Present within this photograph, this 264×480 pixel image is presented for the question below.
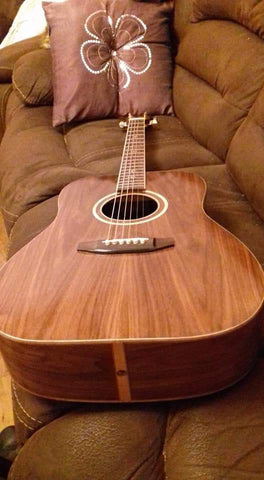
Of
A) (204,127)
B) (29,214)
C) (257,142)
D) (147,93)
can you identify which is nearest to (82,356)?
(29,214)

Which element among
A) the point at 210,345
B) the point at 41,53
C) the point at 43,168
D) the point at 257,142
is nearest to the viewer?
the point at 210,345

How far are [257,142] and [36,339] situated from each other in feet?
2.62

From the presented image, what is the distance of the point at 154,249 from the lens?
766 millimetres

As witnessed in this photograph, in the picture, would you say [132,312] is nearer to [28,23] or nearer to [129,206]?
[129,206]

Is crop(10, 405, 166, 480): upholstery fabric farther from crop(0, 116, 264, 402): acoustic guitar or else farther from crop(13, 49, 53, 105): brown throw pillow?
crop(13, 49, 53, 105): brown throw pillow

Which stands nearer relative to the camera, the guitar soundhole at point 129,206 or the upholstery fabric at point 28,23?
the guitar soundhole at point 129,206

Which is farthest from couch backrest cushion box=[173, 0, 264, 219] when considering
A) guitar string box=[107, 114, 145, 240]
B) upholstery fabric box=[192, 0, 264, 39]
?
guitar string box=[107, 114, 145, 240]

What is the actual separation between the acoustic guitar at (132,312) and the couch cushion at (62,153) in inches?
16.4

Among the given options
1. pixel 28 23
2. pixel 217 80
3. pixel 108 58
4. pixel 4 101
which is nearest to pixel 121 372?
pixel 217 80

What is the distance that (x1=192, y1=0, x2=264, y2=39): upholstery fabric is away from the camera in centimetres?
124

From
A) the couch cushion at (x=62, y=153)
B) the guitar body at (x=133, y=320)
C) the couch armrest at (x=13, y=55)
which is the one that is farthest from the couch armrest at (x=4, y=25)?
the guitar body at (x=133, y=320)

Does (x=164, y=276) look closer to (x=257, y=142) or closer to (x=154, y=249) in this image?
(x=154, y=249)

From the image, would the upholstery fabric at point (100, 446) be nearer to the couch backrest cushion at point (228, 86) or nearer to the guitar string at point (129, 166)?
the guitar string at point (129, 166)

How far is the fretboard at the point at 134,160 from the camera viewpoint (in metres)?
1.01
